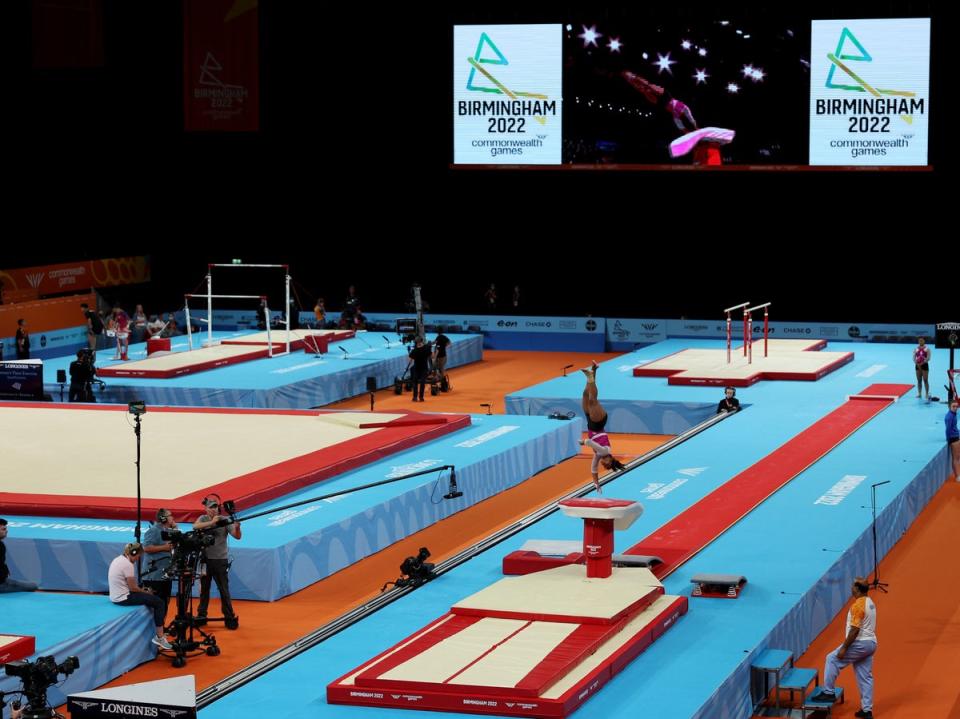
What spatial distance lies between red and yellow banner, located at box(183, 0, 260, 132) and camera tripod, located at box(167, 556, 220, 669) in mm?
20240

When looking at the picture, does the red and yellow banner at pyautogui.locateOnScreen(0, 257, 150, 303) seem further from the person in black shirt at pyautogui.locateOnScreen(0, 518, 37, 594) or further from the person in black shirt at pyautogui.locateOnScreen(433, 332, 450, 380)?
the person in black shirt at pyautogui.locateOnScreen(0, 518, 37, 594)

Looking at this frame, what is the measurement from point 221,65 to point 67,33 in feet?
10.1

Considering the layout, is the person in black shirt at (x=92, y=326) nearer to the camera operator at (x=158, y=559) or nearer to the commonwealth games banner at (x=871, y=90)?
the commonwealth games banner at (x=871, y=90)

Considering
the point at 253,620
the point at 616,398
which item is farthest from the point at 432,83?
the point at 253,620

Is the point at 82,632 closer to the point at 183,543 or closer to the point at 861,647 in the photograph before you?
the point at 183,543

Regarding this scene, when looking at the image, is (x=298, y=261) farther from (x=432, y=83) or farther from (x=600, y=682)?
(x=600, y=682)

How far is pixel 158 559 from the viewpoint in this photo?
12.6 m

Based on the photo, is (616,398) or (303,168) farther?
(303,168)

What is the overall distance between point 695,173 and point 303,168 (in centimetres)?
908

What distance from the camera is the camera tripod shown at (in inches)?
476

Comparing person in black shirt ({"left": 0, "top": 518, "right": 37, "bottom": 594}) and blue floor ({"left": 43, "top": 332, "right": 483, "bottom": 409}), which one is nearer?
person in black shirt ({"left": 0, "top": 518, "right": 37, "bottom": 594})

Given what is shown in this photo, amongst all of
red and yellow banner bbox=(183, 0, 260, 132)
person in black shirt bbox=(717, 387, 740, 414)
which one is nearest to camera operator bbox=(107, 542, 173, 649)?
person in black shirt bbox=(717, 387, 740, 414)

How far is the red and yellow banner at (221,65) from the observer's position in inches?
1229

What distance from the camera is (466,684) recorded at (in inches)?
387
